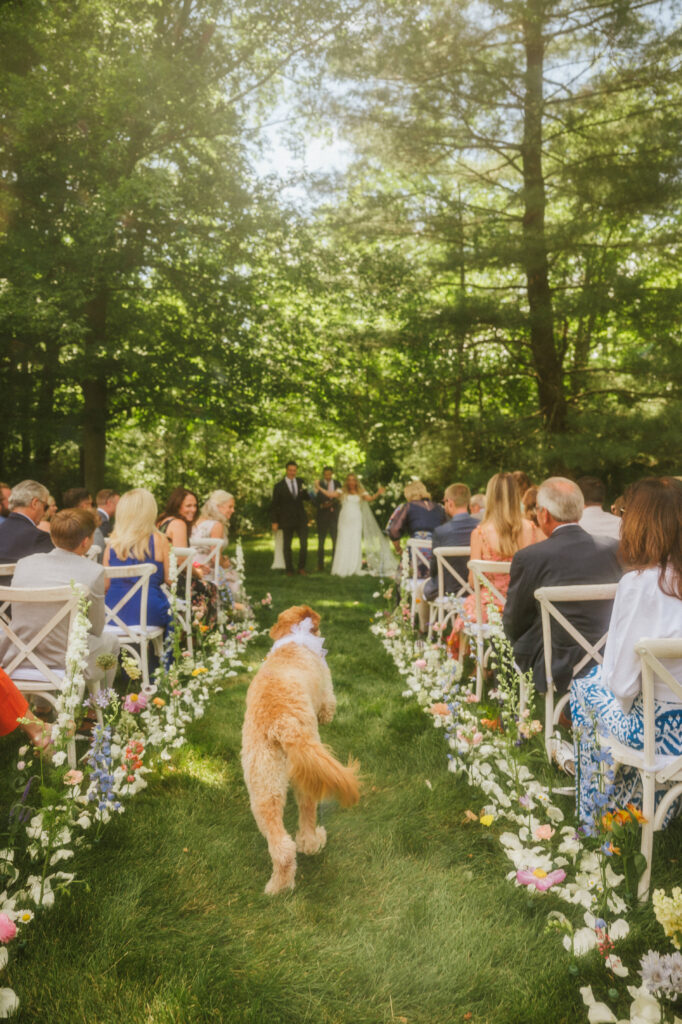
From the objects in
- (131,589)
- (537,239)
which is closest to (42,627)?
(131,589)

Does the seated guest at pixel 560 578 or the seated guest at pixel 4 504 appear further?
the seated guest at pixel 4 504

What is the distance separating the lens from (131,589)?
4684 mm

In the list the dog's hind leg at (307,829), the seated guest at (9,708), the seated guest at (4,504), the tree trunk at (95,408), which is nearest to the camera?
the seated guest at (9,708)

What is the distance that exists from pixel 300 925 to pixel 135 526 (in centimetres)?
326

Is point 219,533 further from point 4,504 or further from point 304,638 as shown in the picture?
point 304,638

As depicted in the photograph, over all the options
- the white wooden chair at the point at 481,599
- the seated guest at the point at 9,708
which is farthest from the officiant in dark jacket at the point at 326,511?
the seated guest at the point at 9,708

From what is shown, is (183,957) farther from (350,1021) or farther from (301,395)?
(301,395)

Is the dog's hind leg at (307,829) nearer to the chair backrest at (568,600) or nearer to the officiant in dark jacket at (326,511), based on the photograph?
the chair backrest at (568,600)

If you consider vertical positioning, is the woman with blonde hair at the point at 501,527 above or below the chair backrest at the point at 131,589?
above

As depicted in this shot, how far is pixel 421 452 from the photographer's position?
35.0 ft

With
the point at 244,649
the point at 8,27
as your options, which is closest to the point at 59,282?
the point at 8,27

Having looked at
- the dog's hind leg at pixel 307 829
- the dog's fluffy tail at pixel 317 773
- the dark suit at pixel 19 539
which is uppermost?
the dark suit at pixel 19 539

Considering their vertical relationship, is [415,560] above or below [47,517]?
below

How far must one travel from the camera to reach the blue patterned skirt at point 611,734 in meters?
2.62
